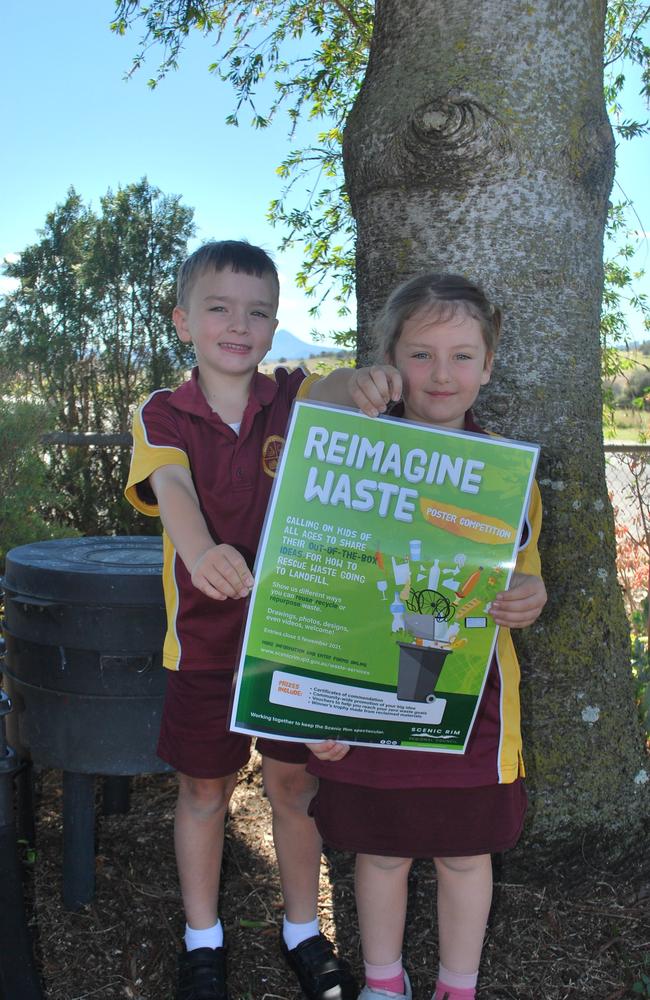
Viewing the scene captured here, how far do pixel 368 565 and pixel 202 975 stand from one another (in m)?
1.19

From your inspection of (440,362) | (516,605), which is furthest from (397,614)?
(440,362)

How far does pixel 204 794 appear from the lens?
7.13ft

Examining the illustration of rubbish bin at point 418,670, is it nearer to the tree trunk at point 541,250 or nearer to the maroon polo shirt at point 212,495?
the maroon polo shirt at point 212,495

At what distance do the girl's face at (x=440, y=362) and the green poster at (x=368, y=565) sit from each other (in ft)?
0.60

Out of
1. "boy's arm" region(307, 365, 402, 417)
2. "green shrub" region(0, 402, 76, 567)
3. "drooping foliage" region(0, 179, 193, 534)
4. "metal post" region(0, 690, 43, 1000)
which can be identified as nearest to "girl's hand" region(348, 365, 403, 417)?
"boy's arm" region(307, 365, 402, 417)

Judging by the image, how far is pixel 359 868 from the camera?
2025 millimetres

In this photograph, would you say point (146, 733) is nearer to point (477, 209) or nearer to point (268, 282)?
point (268, 282)

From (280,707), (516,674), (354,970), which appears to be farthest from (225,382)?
(354,970)

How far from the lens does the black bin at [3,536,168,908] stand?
2348mm

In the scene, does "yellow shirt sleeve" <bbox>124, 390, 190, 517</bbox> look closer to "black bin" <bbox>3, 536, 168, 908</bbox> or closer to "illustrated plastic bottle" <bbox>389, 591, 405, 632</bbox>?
"black bin" <bbox>3, 536, 168, 908</bbox>

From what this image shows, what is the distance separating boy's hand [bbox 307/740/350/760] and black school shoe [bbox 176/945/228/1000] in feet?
2.38

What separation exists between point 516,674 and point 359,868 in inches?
23.5

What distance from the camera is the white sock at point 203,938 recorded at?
2.18m

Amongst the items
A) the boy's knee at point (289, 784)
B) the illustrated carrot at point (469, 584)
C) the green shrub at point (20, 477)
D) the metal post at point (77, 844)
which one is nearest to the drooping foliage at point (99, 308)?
the green shrub at point (20, 477)
